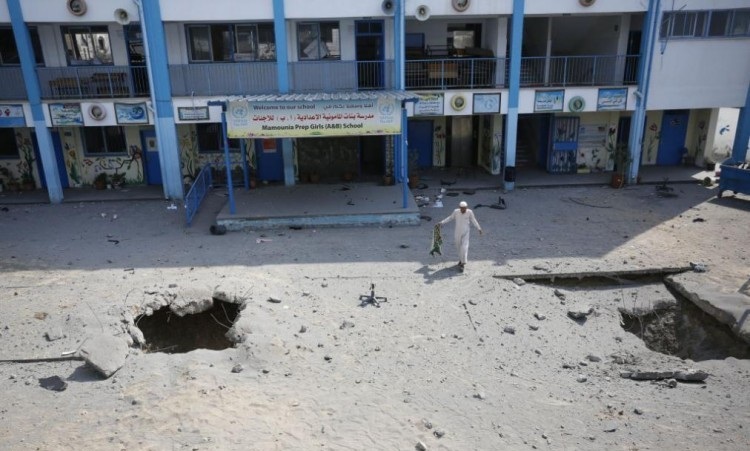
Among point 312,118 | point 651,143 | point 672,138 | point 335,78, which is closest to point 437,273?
point 312,118

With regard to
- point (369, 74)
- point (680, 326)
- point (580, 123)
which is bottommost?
point (680, 326)

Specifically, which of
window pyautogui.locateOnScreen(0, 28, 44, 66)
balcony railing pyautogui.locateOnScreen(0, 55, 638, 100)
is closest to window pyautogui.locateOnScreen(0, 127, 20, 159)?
balcony railing pyautogui.locateOnScreen(0, 55, 638, 100)

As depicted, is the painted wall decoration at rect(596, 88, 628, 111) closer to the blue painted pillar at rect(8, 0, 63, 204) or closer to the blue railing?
the blue railing

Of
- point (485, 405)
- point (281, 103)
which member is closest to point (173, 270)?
point (281, 103)

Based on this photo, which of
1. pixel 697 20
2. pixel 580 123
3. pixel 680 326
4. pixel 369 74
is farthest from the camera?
pixel 580 123

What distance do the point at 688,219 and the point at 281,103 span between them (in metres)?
10.8

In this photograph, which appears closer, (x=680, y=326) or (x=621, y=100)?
(x=680, y=326)

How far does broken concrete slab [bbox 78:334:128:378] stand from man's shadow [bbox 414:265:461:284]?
5547 mm

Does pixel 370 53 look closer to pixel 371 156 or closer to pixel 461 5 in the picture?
pixel 461 5

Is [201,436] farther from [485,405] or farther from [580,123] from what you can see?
[580,123]

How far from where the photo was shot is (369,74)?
A: 1745cm

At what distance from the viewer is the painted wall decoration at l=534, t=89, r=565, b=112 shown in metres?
16.7

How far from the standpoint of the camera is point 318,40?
55.9 ft

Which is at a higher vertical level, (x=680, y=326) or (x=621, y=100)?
(x=621, y=100)
